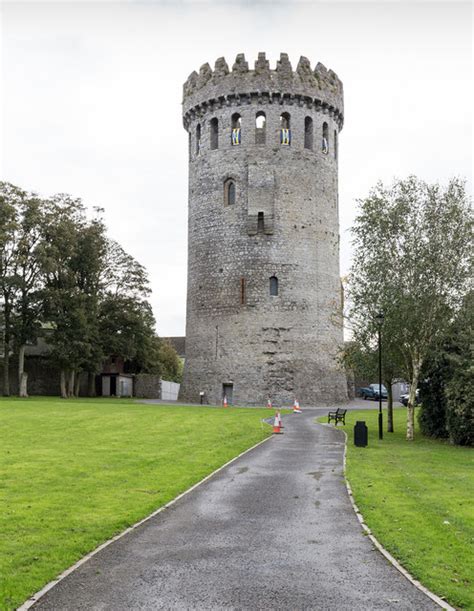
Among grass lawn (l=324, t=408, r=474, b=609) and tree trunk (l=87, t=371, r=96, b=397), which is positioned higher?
tree trunk (l=87, t=371, r=96, b=397)

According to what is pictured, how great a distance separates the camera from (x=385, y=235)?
91.8 ft

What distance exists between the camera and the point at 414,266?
27.0 metres

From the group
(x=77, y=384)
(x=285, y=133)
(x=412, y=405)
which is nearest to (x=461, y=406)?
(x=412, y=405)

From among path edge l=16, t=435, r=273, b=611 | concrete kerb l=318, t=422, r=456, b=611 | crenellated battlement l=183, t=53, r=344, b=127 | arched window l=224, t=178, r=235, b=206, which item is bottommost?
concrete kerb l=318, t=422, r=456, b=611

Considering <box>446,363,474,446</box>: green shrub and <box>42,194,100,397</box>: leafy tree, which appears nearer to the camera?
<box>446,363,474,446</box>: green shrub

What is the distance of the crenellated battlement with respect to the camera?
4684 centimetres

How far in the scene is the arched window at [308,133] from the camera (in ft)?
157

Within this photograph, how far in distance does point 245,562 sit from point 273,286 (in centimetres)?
3755

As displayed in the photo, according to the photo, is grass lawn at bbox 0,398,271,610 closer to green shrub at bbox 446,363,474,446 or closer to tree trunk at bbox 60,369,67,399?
green shrub at bbox 446,363,474,446

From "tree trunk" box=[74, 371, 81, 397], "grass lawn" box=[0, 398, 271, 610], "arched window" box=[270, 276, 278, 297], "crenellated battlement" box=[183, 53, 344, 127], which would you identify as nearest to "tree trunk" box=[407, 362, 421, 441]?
"grass lawn" box=[0, 398, 271, 610]

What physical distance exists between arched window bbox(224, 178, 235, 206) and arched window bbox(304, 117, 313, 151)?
5.93 metres

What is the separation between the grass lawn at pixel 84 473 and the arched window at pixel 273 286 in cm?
1547

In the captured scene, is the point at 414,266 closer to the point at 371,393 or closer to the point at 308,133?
the point at 308,133

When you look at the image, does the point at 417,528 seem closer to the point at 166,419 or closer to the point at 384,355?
the point at 384,355
